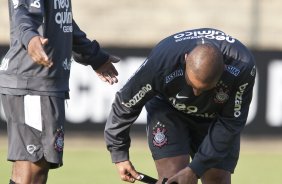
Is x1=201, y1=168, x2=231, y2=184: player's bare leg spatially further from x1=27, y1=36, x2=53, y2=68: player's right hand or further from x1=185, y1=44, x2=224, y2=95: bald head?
x1=27, y1=36, x2=53, y2=68: player's right hand

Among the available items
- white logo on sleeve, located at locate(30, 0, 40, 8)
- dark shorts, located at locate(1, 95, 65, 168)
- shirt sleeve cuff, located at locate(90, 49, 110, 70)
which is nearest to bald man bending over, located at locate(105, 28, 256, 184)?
dark shorts, located at locate(1, 95, 65, 168)

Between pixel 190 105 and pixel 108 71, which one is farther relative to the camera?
pixel 108 71

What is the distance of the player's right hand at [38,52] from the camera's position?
5918mm

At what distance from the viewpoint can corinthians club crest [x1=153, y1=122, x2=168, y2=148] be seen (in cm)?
721

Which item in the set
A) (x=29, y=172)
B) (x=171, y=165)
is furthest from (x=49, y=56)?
(x=171, y=165)

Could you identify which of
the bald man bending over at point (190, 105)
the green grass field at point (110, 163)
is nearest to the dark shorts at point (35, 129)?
the bald man bending over at point (190, 105)

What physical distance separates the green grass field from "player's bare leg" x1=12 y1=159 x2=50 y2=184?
3.11m

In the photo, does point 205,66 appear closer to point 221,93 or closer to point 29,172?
point 221,93

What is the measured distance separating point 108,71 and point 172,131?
2.68 feet

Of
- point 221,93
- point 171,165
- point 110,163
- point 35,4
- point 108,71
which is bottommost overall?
point 110,163

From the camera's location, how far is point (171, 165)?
23.4 feet

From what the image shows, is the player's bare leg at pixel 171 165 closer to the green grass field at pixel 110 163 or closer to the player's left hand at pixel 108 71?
the player's left hand at pixel 108 71

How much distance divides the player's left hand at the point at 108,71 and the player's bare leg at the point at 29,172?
1.09 m

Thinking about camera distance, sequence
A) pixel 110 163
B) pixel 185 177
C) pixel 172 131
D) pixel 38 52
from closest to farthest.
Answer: pixel 38 52, pixel 185 177, pixel 172 131, pixel 110 163
